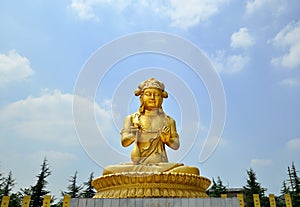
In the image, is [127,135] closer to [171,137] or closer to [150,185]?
[171,137]

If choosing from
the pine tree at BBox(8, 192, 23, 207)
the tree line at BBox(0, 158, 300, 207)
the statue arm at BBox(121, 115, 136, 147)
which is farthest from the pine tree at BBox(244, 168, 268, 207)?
the pine tree at BBox(8, 192, 23, 207)

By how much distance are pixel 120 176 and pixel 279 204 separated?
32.2 ft

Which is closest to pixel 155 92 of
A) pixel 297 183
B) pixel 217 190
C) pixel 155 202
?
pixel 155 202

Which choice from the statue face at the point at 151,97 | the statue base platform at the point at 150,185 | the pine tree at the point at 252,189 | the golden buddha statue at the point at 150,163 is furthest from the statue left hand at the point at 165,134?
the pine tree at the point at 252,189

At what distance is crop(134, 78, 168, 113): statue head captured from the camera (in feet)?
28.3

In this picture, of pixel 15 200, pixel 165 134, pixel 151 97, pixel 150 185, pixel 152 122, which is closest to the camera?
pixel 150 185

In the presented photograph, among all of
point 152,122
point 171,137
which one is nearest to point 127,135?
point 152,122

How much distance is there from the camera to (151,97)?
8594mm

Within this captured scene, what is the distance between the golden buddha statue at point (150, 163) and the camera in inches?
237

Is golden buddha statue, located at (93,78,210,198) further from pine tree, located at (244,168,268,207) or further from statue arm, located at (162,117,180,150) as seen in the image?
pine tree, located at (244,168,268,207)

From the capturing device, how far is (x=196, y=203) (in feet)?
15.6

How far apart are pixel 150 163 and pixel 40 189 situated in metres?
7.80

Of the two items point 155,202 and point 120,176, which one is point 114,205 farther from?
point 120,176

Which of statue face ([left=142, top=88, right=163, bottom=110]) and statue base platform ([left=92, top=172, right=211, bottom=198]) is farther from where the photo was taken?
statue face ([left=142, top=88, right=163, bottom=110])
